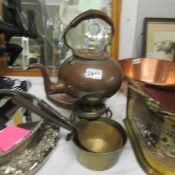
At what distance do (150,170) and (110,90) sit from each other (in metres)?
0.21

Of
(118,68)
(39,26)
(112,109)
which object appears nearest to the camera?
(118,68)

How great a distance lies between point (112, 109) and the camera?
81cm

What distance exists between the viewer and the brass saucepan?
0.54 meters

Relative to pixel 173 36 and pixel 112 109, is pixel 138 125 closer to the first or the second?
pixel 112 109

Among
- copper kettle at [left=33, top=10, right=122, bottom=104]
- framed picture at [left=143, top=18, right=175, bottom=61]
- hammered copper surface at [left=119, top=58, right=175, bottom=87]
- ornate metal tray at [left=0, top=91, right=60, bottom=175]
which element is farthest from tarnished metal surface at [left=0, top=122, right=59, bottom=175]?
framed picture at [left=143, top=18, right=175, bottom=61]

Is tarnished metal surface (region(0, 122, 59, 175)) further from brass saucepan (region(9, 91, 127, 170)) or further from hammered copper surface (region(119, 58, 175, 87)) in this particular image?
hammered copper surface (region(119, 58, 175, 87))

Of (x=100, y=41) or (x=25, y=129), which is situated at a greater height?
(x=100, y=41)

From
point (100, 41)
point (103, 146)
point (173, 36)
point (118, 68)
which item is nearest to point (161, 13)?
point (173, 36)

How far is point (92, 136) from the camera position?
26.6 inches

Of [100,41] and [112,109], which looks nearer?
[112,109]

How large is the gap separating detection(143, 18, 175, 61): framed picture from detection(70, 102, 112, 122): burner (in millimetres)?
385

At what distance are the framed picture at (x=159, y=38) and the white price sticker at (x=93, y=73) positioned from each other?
1.37 feet

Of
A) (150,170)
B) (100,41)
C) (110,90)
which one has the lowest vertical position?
(150,170)

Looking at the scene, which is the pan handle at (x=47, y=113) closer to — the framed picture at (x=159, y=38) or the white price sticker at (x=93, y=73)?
the white price sticker at (x=93, y=73)
